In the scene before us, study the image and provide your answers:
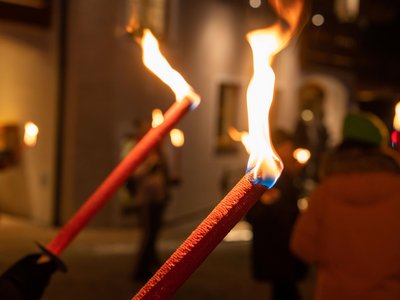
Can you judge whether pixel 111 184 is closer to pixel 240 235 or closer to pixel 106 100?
pixel 106 100

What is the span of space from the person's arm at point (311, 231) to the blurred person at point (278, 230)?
6.53ft

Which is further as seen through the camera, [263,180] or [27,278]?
[27,278]

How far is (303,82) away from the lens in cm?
1956

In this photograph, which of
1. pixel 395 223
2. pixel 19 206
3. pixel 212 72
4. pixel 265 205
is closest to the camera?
pixel 395 223

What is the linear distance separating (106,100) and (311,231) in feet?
26.4

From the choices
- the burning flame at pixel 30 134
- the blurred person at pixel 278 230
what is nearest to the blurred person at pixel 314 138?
the blurred person at pixel 278 230

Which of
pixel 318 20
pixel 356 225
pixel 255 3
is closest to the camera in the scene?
pixel 356 225

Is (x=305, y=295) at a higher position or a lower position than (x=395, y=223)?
lower

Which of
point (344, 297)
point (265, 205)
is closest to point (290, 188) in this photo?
point (265, 205)

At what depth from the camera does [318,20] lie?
20266mm

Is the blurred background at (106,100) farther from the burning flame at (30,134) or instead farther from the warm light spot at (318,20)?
the burning flame at (30,134)

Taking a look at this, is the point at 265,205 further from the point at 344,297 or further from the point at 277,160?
the point at 277,160

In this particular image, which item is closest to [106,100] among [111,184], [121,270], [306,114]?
[121,270]

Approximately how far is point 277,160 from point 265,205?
15.1 ft
